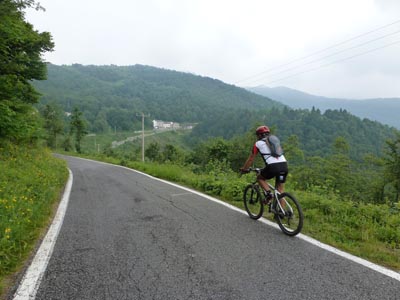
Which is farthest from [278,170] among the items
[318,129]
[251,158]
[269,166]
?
[318,129]

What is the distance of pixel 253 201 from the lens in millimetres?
5188

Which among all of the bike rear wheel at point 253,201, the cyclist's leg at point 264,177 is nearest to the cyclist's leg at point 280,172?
the cyclist's leg at point 264,177

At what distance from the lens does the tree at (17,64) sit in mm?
9109

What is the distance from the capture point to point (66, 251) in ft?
11.7

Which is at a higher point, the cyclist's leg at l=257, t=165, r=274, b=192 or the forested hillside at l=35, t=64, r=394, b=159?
the forested hillside at l=35, t=64, r=394, b=159

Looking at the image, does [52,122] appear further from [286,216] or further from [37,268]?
[286,216]

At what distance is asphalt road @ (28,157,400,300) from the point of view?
256 cm

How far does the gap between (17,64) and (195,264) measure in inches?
489

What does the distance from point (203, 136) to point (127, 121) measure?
4434 cm

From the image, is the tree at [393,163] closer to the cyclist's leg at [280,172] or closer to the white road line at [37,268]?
the cyclist's leg at [280,172]

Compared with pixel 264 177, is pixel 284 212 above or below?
below

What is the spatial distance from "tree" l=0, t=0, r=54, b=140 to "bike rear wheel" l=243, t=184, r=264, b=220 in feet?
30.7

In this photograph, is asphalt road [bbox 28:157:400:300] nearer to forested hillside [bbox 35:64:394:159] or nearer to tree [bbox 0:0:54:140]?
tree [bbox 0:0:54:140]

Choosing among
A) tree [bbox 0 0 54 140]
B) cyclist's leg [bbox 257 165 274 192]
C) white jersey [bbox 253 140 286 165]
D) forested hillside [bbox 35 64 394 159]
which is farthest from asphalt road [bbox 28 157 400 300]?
forested hillside [bbox 35 64 394 159]
